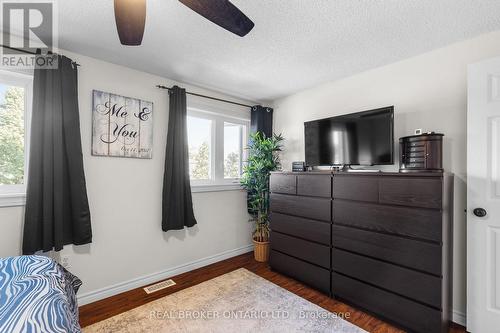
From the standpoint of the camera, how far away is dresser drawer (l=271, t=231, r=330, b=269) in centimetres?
232

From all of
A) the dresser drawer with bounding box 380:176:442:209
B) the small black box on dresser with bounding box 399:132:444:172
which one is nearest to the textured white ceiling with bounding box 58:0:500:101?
the small black box on dresser with bounding box 399:132:444:172

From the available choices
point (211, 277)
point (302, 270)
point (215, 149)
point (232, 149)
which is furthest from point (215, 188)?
point (302, 270)

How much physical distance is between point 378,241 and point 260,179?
1.59 meters

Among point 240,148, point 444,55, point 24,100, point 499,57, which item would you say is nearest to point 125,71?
point 24,100

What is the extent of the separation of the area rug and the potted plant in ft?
2.75

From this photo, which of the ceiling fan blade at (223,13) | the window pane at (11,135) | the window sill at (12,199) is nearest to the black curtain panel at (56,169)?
the window sill at (12,199)

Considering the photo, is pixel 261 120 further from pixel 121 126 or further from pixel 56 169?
pixel 56 169

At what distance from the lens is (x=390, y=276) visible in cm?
188

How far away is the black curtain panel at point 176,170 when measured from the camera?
2605 mm

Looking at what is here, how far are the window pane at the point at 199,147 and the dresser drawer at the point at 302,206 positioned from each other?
3.21ft

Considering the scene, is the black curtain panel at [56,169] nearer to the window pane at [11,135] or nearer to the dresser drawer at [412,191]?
the window pane at [11,135]

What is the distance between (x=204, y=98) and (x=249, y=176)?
117cm

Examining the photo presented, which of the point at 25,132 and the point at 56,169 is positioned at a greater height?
the point at 25,132

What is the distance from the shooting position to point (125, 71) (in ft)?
7.94
